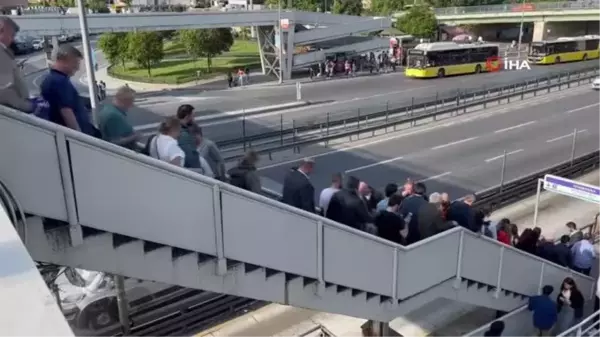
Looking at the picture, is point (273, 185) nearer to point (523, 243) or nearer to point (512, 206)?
point (523, 243)

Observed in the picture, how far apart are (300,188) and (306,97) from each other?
28.4 m

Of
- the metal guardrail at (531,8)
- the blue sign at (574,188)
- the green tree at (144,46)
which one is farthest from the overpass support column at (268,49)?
the metal guardrail at (531,8)

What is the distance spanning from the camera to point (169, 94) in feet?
118

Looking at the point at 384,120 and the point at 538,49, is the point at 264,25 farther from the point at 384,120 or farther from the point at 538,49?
the point at 538,49

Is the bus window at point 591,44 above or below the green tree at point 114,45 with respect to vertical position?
below

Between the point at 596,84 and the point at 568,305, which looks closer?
the point at 568,305

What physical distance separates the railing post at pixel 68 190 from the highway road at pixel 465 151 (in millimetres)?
13315

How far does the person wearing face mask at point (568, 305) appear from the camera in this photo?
30.2 feet

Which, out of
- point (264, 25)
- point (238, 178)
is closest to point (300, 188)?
point (238, 178)

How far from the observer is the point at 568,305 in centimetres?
927

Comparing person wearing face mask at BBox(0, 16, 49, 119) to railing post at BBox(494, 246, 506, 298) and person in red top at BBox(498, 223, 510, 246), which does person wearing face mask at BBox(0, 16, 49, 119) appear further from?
person in red top at BBox(498, 223, 510, 246)

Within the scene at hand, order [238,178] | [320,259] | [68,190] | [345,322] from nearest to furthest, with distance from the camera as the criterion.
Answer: [68,190] → [238,178] → [320,259] → [345,322]

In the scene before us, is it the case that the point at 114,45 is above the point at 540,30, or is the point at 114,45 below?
above

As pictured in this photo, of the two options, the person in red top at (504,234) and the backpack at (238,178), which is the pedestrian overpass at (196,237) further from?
the person in red top at (504,234)
